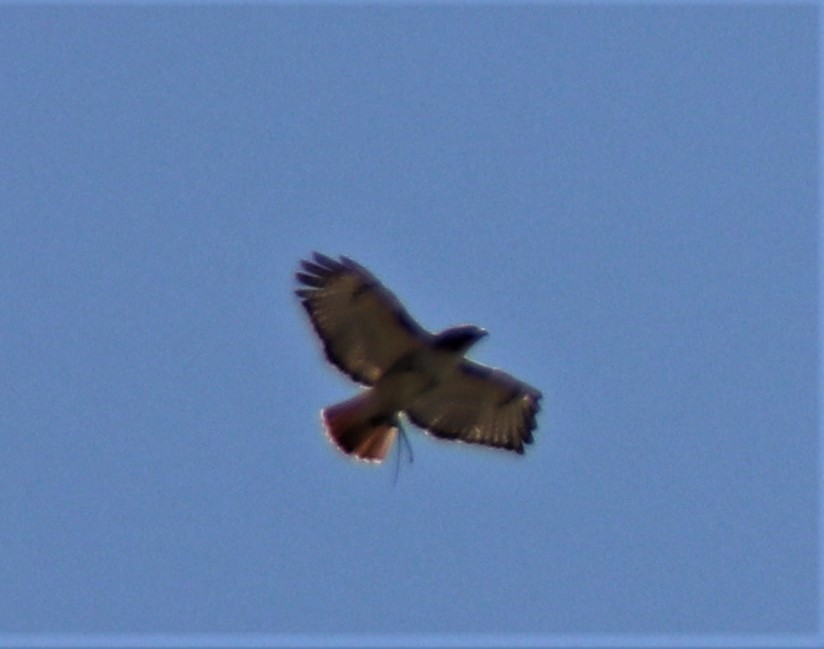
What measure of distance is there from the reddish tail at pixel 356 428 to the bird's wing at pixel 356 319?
0.22m

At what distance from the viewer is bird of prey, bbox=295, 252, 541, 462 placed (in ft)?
67.7

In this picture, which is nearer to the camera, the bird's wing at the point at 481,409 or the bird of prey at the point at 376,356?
the bird of prey at the point at 376,356

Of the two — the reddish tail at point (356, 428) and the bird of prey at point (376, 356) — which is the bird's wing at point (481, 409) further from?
the reddish tail at point (356, 428)

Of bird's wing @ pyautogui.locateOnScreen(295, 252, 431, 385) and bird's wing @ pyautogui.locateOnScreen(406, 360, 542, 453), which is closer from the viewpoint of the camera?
bird's wing @ pyautogui.locateOnScreen(295, 252, 431, 385)

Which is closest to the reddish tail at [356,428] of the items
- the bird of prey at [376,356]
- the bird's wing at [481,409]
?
the bird of prey at [376,356]

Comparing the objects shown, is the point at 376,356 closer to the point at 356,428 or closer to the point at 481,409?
the point at 356,428

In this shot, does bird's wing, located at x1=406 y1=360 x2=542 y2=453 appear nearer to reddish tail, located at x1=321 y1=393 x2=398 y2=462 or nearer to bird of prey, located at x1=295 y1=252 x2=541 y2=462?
bird of prey, located at x1=295 y1=252 x2=541 y2=462

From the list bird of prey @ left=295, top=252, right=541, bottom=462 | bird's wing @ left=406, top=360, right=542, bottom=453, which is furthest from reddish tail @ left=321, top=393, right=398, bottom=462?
bird's wing @ left=406, top=360, right=542, bottom=453

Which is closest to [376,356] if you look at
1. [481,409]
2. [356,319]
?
[356,319]

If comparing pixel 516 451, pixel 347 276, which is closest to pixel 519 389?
pixel 516 451

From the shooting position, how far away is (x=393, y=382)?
824 inches

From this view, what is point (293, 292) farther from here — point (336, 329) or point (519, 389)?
point (519, 389)

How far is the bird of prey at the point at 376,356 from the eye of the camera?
20625mm

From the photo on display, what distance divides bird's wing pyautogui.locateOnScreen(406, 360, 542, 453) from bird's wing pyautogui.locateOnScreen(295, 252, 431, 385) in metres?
0.66
